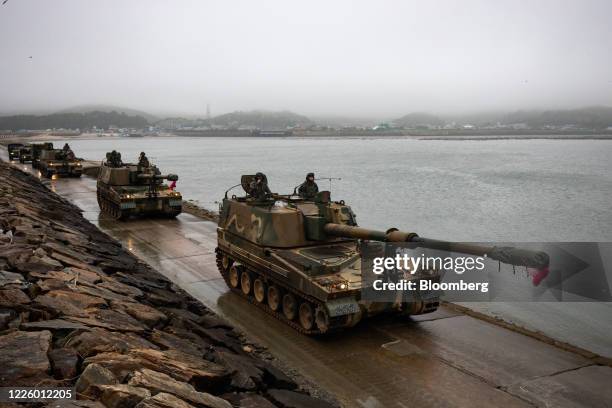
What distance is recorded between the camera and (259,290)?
14.0 metres

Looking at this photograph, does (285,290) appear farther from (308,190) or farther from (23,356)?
(23,356)

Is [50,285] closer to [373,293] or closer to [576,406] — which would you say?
[373,293]

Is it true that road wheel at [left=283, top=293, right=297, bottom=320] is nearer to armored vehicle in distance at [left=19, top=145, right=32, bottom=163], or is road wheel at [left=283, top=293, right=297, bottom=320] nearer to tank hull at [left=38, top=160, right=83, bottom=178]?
tank hull at [left=38, top=160, right=83, bottom=178]

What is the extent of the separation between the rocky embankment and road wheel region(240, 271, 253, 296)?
5.33ft

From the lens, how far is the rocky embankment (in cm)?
635

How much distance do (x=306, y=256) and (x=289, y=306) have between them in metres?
1.29

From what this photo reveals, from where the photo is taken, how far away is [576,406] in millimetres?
8992

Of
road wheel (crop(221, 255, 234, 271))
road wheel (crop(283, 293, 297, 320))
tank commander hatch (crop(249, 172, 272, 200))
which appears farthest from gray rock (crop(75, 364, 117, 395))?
road wheel (crop(221, 255, 234, 271))

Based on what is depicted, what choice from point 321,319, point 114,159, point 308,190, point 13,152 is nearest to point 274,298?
point 321,319

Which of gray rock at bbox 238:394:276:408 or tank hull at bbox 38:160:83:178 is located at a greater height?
tank hull at bbox 38:160:83:178

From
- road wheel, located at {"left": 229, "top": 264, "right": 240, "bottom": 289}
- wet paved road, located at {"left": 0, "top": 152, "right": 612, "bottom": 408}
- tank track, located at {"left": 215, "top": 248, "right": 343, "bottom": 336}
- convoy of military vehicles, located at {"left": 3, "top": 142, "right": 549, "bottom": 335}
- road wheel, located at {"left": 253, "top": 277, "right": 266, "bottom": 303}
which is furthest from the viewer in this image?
road wheel, located at {"left": 229, "top": 264, "right": 240, "bottom": 289}

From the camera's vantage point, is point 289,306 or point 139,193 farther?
point 139,193

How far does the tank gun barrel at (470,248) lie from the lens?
24.9 ft

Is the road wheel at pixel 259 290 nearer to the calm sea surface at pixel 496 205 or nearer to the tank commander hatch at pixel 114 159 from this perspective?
the calm sea surface at pixel 496 205
